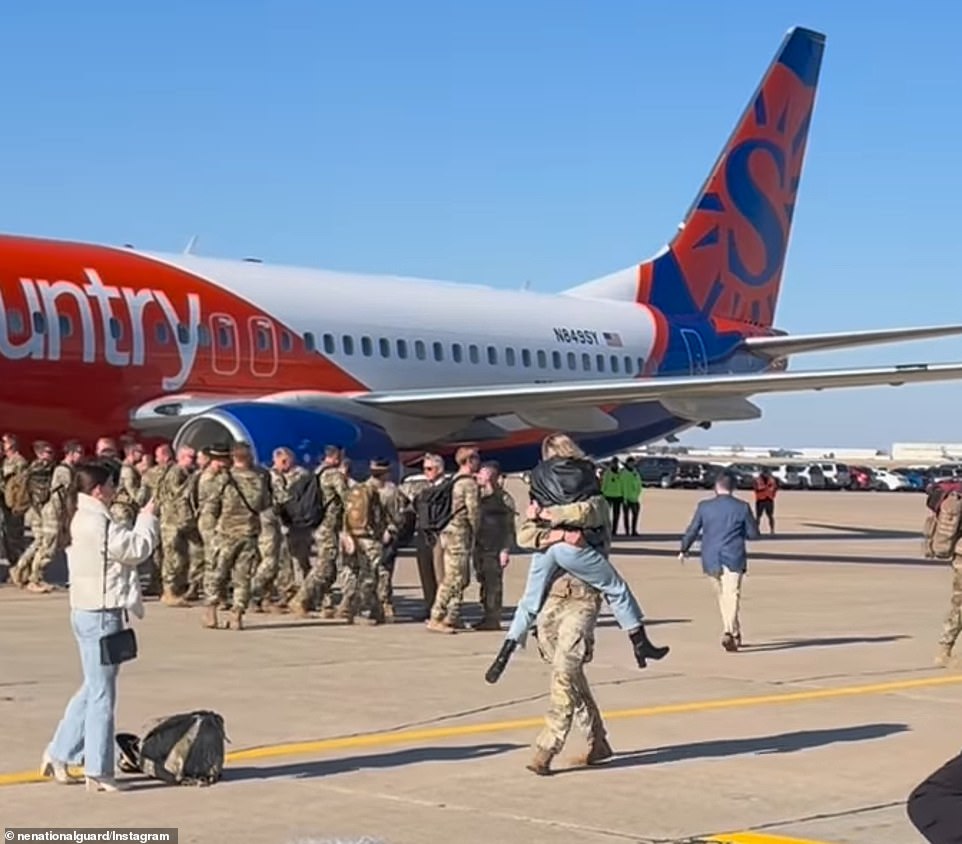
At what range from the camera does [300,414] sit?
21.5 metres

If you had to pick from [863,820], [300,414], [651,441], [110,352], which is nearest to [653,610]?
[300,414]

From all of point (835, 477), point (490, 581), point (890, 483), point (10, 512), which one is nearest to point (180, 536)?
point (10, 512)

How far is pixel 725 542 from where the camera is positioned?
14.3 meters

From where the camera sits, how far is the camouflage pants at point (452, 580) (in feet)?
49.2

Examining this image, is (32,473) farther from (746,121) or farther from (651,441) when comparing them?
(746,121)

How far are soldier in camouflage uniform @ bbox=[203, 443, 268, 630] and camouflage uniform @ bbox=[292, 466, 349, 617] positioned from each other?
3.44 feet

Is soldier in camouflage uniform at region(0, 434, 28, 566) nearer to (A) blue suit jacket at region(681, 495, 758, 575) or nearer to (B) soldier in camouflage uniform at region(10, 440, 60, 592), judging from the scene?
(B) soldier in camouflage uniform at region(10, 440, 60, 592)

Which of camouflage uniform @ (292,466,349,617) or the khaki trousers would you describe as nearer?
the khaki trousers

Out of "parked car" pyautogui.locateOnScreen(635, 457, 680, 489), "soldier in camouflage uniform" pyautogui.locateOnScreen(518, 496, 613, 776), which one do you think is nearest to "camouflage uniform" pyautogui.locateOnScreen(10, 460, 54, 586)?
"soldier in camouflage uniform" pyautogui.locateOnScreen(518, 496, 613, 776)

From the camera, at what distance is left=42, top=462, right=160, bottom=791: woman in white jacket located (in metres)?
7.99

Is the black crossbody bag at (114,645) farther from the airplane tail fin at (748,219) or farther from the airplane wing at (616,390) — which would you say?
the airplane tail fin at (748,219)

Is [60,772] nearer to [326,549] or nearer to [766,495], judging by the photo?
[326,549]

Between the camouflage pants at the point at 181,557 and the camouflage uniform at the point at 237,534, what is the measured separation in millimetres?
1833

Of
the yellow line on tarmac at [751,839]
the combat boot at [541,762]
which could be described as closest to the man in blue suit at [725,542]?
the combat boot at [541,762]
